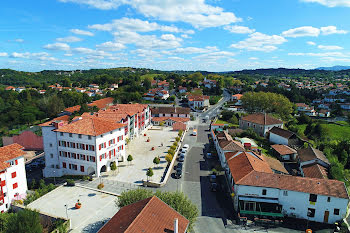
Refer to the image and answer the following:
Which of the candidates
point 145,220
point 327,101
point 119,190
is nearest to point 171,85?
point 327,101

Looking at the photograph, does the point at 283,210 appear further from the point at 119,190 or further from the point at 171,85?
the point at 171,85

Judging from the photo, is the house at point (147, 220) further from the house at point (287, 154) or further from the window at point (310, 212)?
the house at point (287, 154)

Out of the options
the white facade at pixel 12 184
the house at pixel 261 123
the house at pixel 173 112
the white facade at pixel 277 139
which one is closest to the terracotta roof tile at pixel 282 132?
the white facade at pixel 277 139

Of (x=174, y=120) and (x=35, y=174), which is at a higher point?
(x=174, y=120)

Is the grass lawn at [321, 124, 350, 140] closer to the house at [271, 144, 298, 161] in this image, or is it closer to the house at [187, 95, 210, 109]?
the house at [271, 144, 298, 161]

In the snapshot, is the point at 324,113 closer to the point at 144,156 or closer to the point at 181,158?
the point at 181,158
